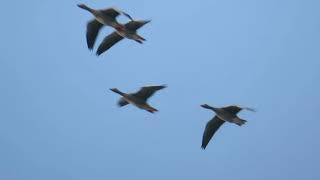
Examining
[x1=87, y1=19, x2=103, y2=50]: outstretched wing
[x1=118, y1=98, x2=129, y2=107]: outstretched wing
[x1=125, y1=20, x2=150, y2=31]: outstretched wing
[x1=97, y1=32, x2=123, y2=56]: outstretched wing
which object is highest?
[x1=87, y1=19, x2=103, y2=50]: outstretched wing

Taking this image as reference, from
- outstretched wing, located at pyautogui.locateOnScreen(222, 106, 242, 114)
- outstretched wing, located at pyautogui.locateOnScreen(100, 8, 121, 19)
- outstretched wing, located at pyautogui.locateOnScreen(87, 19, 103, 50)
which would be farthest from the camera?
outstretched wing, located at pyautogui.locateOnScreen(87, 19, 103, 50)

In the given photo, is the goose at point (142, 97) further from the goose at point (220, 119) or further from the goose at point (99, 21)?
the goose at point (220, 119)

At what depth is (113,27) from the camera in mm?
20391

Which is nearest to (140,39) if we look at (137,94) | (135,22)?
(135,22)

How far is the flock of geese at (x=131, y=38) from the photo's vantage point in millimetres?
20266

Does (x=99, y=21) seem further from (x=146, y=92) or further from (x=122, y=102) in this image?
(x=122, y=102)

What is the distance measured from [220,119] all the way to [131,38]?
395 centimetres

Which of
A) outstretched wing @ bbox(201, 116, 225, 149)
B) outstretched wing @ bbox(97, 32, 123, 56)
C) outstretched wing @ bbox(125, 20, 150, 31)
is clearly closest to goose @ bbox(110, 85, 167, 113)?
outstretched wing @ bbox(97, 32, 123, 56)

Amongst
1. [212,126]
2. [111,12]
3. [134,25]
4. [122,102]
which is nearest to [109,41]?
[111,12]

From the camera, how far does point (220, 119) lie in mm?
22125

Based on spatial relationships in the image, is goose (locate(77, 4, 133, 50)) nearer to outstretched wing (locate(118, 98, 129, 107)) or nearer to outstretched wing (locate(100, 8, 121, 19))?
outstretched wing (locate(100, 8, 121, 19))

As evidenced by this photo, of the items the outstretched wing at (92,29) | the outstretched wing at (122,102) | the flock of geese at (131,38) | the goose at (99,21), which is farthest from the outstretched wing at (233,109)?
the outstretched wing at (92,29)

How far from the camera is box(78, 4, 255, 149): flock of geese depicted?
20266 millimetres

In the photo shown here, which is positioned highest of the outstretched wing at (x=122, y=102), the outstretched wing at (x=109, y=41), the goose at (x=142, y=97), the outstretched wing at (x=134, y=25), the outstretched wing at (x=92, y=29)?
the outstretched wing at (x=92, y=29)
